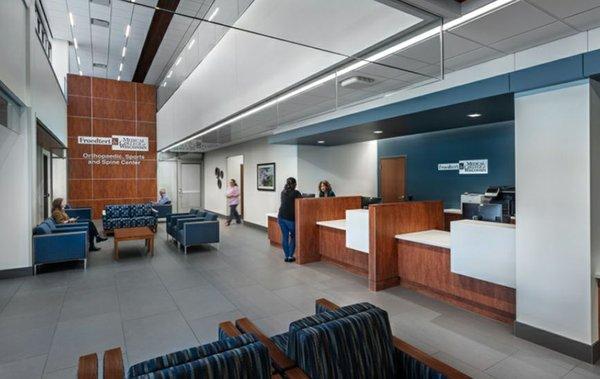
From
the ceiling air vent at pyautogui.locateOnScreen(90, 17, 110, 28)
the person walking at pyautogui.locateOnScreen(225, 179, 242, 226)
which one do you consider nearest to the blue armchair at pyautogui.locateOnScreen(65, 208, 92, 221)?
the person walking at pyautogui.locateOnScreen(225, 179, 242, 226)

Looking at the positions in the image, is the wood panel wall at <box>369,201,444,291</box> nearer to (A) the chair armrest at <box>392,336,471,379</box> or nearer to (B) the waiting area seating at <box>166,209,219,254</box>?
(A) the chair armrest at <box>392,336,471,379</box>

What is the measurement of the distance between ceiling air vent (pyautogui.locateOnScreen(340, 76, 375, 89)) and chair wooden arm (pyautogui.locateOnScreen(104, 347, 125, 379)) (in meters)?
3.75

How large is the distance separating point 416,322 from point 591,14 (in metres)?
3.08

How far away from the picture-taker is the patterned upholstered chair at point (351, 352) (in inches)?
62.6

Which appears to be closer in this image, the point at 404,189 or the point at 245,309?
the point at 245,309

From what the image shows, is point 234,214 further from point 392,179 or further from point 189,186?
point 392,179

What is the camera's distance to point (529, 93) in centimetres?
314

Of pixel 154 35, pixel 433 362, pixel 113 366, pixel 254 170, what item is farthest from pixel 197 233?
pixel 154 35

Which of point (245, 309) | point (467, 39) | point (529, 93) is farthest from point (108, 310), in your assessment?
point (529, 93)

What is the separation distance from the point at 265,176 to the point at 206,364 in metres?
8.43

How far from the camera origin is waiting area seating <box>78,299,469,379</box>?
1386 mm

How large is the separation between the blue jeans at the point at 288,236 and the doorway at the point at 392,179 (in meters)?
3.57

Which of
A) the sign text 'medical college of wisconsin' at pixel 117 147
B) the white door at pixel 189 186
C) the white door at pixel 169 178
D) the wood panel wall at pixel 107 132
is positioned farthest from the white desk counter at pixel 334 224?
the white door at pixel 189 186

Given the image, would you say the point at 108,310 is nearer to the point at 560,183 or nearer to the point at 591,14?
the point at 560,183
